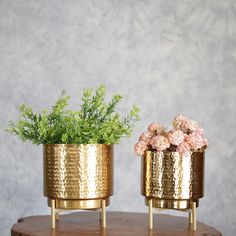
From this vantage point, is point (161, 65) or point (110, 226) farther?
point (161, 65)

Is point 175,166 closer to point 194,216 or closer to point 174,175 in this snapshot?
point 174,175

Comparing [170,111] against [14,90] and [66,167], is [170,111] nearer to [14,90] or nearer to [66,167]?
[14,90]

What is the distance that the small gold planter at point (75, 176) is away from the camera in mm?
1863

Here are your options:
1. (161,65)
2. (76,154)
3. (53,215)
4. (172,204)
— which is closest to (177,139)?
(172,204)

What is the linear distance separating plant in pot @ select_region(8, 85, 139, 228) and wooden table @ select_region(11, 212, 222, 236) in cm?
6

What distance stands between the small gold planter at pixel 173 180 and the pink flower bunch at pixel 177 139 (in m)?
0.02

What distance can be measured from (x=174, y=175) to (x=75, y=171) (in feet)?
1.08

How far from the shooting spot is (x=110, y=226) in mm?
1966

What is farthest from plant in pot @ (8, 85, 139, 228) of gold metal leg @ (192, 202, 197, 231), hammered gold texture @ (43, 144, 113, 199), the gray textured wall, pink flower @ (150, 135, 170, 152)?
the gray textured wall

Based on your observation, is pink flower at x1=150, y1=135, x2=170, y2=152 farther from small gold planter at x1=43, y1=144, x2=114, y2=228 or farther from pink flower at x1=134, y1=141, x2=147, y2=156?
small gold planter at x1=43, y1=144, x2=114, y2=228

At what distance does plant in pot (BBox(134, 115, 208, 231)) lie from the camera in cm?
187

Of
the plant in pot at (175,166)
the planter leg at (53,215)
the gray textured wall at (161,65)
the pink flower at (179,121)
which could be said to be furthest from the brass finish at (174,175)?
the gray textured wall at (161,65)

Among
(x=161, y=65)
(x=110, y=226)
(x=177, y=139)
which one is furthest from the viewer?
(x=161, y=65)

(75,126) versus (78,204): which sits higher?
(75,126)
